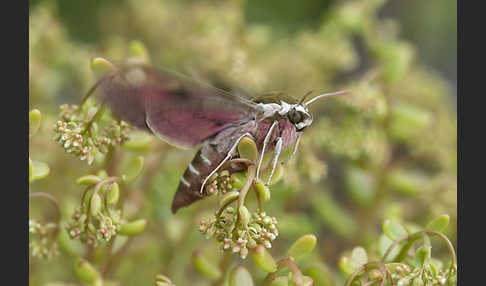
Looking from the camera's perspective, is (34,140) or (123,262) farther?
(34,140)

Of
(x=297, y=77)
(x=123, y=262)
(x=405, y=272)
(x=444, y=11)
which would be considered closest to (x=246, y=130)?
(x=405, y=272)

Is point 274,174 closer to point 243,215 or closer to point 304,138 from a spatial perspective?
point 243,215

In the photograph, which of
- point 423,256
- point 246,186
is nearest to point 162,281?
point 246,186

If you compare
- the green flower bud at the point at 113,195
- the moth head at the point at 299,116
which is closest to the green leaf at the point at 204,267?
the green flower bud at the point at 113,195

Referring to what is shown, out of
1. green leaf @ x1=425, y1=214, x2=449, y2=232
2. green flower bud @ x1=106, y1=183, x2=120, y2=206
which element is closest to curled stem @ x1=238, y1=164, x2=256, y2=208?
green flower bud @ x1=106, y1=183, x2=120, y2=206

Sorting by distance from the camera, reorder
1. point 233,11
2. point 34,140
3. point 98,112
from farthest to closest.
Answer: point 233,11 → point 34,140 → point 98,112

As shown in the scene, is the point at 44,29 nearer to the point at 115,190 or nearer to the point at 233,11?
the point at 233,11
